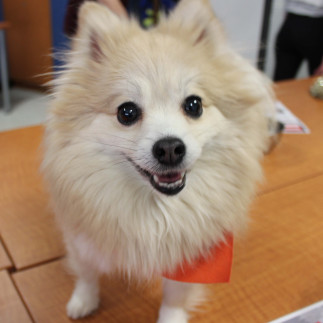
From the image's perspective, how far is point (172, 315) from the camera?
3.16 feet

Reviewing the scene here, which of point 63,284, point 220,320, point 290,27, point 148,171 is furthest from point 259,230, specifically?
point 290,27

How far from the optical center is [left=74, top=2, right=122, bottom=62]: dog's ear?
950mm

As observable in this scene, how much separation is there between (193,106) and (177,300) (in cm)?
48

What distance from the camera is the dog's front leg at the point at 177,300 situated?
38.0 inches

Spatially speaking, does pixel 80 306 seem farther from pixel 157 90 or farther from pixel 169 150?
pixel 157 90

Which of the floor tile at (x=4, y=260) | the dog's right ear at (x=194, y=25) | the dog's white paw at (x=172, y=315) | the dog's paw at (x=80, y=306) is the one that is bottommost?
the dog's white paw at (x=172, y=315)

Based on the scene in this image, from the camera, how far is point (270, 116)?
49.3 inches

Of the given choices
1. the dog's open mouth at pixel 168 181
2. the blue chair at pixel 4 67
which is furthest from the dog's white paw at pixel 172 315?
the blue chair at pixel 4 67

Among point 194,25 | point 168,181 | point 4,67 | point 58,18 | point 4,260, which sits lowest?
point 4,67

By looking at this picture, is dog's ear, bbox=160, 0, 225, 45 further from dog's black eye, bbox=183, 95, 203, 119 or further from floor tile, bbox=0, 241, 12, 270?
floor tile, bbox=0, 241, 12, 270

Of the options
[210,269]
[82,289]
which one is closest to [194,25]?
[210,269]

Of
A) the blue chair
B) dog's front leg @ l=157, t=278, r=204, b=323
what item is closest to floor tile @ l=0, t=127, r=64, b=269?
dog's front leg @ l=157, t=278, r=204, b=323

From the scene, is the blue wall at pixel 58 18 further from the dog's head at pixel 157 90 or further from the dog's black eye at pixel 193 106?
the dog's black eye at pixel 193 106

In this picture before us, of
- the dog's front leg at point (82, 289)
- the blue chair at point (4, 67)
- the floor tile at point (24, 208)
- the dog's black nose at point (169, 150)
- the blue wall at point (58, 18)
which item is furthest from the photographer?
the blue wall at point (58, 18)
